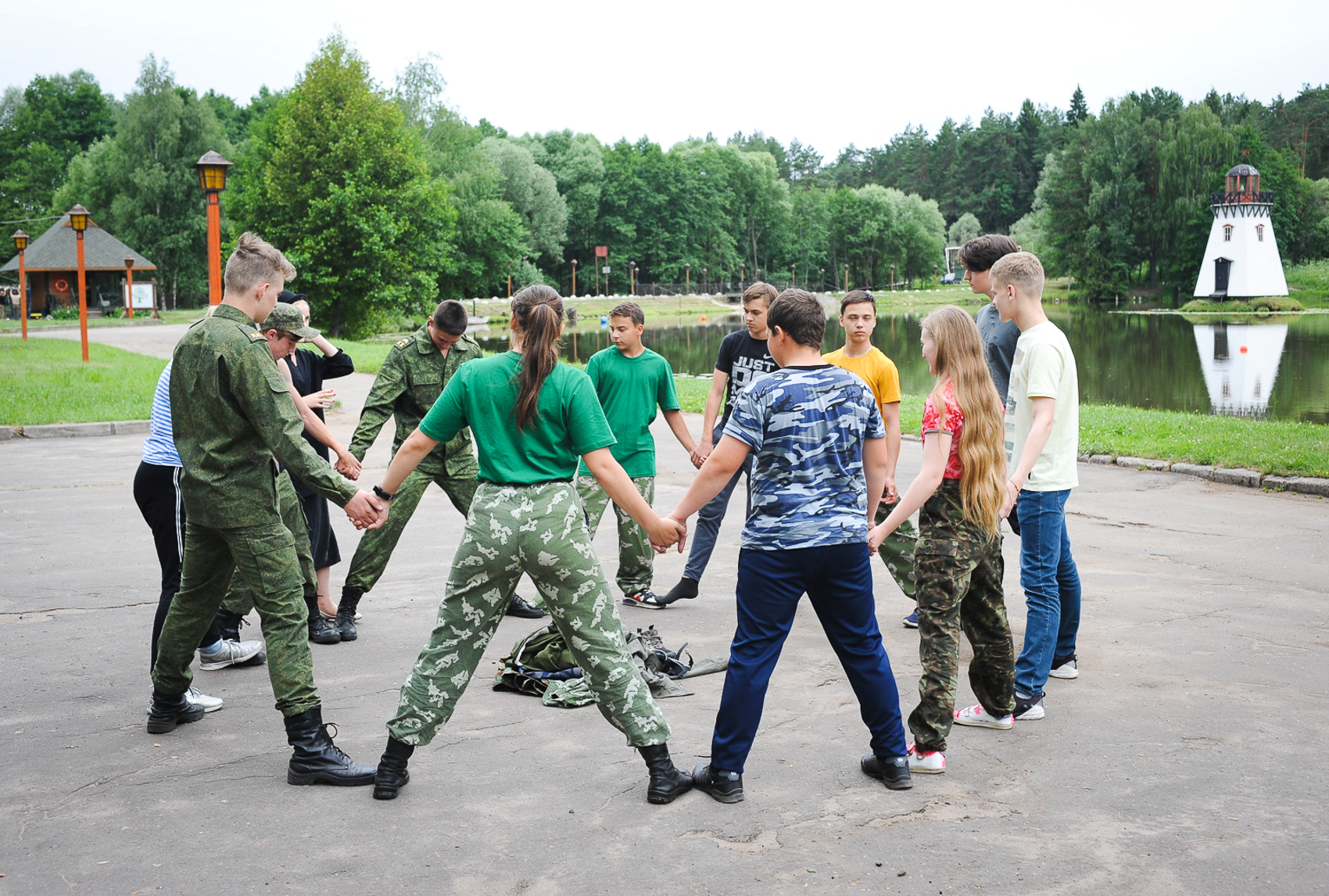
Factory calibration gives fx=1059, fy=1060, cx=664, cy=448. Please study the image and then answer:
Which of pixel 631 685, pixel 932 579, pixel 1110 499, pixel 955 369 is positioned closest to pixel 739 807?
pixel 631 685

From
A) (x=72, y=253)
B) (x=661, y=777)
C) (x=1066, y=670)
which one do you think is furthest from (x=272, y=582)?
(x=72, y=253)

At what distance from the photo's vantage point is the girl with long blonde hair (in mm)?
4449

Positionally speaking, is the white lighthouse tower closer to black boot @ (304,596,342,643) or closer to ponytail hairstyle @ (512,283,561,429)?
black boot @ (304,596,342,643)

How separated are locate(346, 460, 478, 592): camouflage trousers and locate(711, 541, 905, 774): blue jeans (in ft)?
9.92

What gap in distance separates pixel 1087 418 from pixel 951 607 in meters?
13.5

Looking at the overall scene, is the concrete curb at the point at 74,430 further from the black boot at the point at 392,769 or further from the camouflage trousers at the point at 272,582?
the black boot at the point at 392,769

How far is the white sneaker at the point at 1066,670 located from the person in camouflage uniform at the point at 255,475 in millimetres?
3540

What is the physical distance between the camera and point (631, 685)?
4.16 m

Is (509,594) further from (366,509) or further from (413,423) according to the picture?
(413,423)

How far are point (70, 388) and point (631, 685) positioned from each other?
19704mm

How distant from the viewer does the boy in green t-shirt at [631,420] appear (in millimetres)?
7152

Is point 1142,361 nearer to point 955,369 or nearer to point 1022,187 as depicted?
point 955,369

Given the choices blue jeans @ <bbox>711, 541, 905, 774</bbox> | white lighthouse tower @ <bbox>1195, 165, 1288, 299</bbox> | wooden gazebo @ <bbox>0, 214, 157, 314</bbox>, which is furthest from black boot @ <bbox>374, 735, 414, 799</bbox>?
white lighthouse tower @ <bbox>1195, 165, 1288, 299</bbox>

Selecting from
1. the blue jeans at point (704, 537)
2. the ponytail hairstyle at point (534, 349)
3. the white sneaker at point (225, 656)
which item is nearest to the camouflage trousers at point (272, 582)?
the ponytail hairstyle at point (534, 349)
